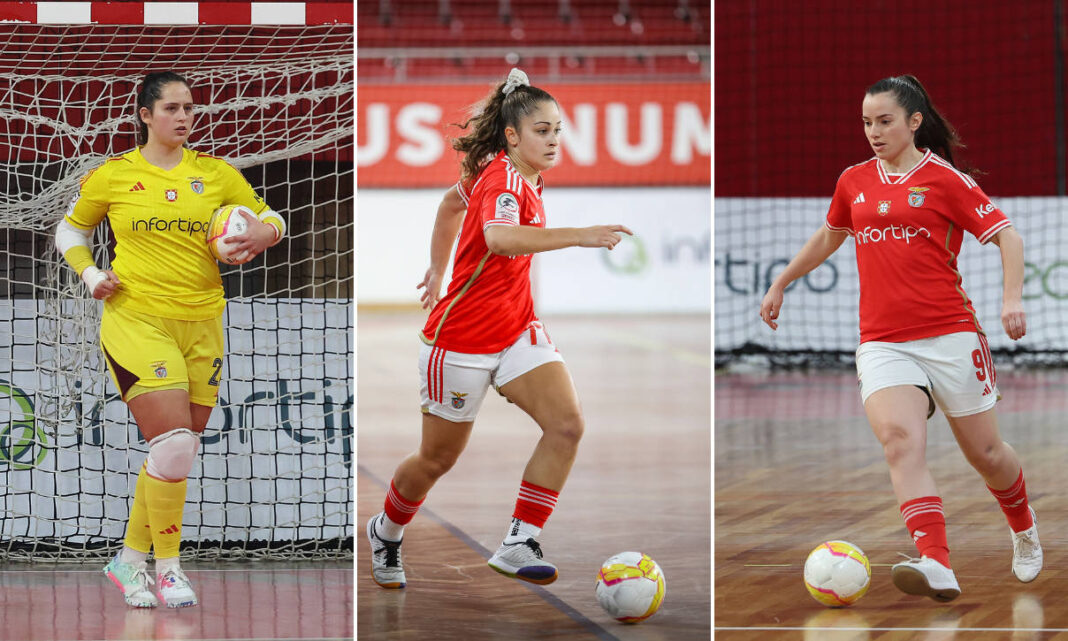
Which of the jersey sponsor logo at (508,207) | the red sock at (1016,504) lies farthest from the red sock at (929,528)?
the jersey sponsor logo at (508,207)

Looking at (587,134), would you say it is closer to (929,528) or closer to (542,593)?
(542,593)

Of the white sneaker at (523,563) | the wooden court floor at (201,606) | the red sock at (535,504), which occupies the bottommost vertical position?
the wooden court floor at (201,606)

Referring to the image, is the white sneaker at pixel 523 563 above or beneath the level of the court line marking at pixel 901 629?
above

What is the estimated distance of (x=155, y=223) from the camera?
152 inches

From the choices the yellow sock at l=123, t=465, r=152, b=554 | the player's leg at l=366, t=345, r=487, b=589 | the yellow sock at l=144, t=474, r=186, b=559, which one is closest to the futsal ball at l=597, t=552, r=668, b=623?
the player's leg at l=366, t=345, r=487, b=589

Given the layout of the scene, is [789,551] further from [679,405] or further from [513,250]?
[679,405]

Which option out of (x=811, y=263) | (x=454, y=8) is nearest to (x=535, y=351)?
(x=811, y=263)

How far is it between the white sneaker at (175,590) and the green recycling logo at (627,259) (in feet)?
47.5

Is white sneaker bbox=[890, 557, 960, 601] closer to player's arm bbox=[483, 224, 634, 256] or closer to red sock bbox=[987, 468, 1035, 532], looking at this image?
red sock bbox=[987, 468, 1035, 532]

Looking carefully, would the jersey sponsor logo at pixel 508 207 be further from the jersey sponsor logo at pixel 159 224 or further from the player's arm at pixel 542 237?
the jersey sponsor logo at pixel 159 224

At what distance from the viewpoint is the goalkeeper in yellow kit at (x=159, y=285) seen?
3812 millimetres

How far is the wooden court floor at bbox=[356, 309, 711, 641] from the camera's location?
3.76 meters

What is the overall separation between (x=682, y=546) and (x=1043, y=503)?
182 centimetres

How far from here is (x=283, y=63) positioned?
4871mm
